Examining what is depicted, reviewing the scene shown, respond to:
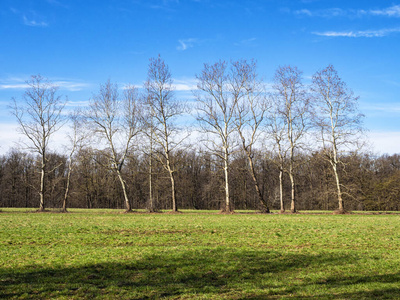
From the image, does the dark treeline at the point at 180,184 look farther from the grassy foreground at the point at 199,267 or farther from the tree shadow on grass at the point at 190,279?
the tree shadow on grass at the point at 190,279

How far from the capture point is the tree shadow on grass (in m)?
7.95

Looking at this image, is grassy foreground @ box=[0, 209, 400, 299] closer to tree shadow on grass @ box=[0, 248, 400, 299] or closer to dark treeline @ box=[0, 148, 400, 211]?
tree shadow on grass @ box=[0, 248, 400, 299]

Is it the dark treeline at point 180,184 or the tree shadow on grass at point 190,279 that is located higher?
the dark treeline at point 180,184

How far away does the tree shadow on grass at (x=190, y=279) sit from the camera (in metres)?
7.95

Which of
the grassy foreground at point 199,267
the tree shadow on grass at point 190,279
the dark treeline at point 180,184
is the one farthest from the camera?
the dark treeline at point 180,184

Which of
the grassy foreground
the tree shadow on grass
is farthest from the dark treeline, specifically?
the tree shadow on grass

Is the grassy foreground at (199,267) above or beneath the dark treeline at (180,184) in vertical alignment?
beneath

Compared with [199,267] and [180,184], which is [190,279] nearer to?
[199,267]

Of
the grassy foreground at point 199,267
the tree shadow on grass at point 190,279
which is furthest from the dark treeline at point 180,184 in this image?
the tree shadow on grass at point 190,279

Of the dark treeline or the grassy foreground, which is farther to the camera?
the dark treeline

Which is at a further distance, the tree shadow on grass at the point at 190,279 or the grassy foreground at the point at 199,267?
the grassy foreground at the point at 199,267

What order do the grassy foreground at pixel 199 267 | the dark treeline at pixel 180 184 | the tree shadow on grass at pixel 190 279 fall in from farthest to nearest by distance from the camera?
the dark treeline at pixel 180 184 < the grassy foreground at pixel 199 267 < the tree shadow on grass at pixel 190 279

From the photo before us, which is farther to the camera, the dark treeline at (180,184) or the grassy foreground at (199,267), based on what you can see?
the dark treeline at (180,184)

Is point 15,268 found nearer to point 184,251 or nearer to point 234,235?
point 184,251
